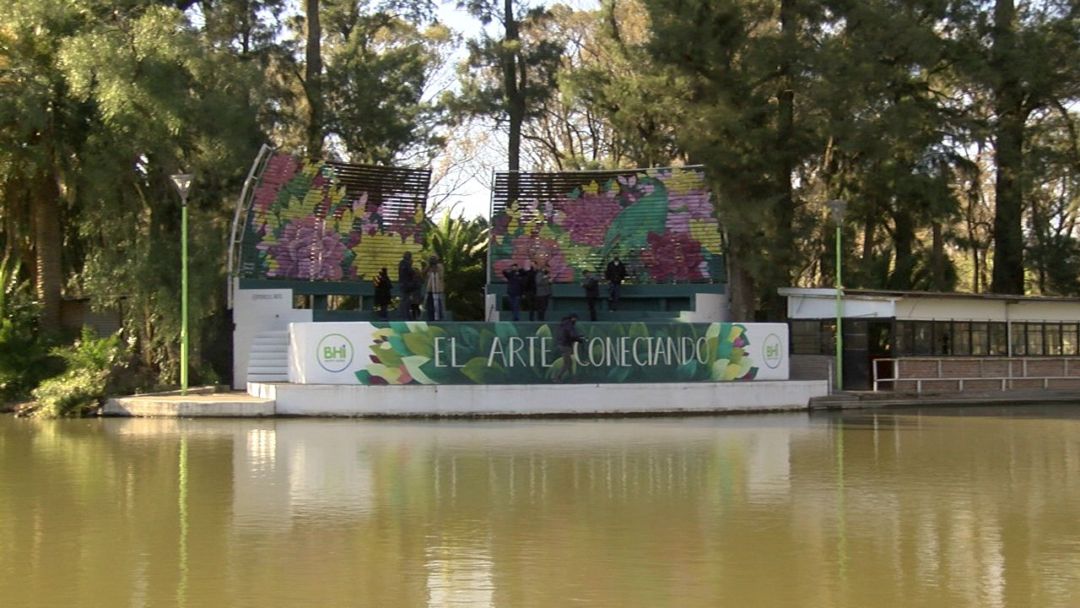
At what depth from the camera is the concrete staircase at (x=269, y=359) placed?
27359 mm

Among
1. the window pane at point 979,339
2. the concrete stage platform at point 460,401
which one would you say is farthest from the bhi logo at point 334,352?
the window pane at point 979,339

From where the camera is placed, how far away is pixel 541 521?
11875 mm

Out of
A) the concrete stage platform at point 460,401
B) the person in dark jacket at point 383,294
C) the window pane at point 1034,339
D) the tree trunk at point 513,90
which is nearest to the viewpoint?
the concrete stage platform at point 460,401

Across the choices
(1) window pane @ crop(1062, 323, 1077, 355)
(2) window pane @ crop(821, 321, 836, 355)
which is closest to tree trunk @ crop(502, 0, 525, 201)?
(2) window pane @ crop(821, 321, 836, 355)

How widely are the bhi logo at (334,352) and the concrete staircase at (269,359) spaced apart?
81.1 inches

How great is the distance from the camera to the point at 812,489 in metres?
13.9

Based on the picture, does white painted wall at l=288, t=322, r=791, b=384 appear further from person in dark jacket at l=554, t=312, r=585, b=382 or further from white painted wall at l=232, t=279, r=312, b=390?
white painted wall at l=232, t=279, r=312, b=390

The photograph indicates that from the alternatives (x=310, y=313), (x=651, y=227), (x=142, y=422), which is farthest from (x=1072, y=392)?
(x=142, y=422)

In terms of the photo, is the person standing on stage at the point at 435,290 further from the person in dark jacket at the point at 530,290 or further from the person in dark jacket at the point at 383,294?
the person in dark jacket at the point at 530,290

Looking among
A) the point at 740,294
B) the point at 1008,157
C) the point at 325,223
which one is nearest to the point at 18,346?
the point at 325,223

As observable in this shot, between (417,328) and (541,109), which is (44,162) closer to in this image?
(417,328)

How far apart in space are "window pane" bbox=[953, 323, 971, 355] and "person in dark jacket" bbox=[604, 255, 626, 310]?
889 centimetres

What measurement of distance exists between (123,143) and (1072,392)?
965 inches

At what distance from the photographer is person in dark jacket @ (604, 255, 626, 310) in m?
33.2
